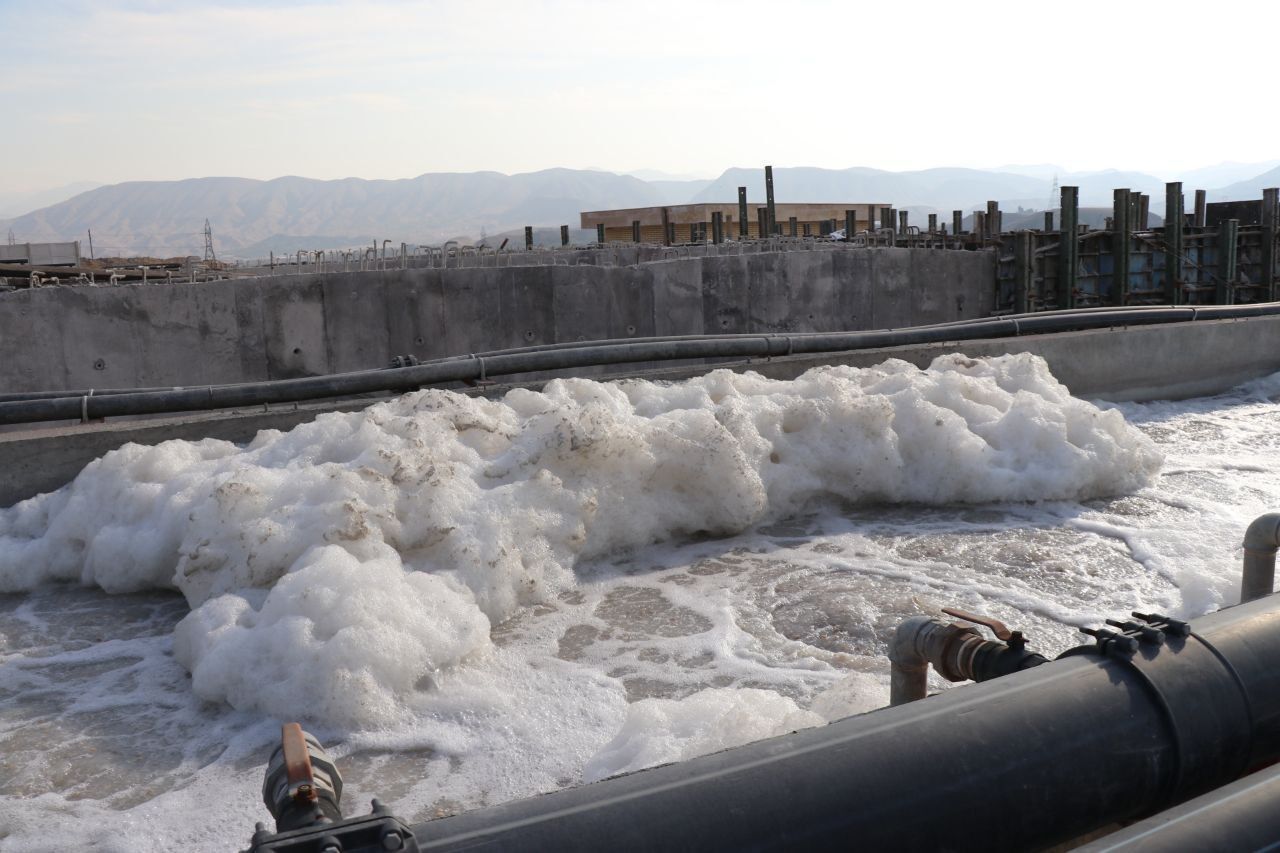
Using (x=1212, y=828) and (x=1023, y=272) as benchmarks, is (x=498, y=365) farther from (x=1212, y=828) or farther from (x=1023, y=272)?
(x=1023, y=272)

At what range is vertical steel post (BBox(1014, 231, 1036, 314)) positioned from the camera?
2059 centimetres

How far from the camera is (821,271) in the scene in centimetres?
1585

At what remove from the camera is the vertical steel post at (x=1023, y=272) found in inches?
811

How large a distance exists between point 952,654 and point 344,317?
411 inches

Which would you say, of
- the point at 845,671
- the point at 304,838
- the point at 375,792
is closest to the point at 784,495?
the point at 845,671

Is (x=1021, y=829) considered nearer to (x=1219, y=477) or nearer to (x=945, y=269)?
(x=1219, y=477)

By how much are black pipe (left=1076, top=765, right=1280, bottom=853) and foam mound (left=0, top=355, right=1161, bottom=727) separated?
245 centimetres

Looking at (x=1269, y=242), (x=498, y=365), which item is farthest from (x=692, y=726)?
(x=1269, y=242)

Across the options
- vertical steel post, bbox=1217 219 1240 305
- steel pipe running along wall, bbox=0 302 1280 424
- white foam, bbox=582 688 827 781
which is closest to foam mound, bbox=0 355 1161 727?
steel pipe running along wall, bbox=0 302 1280 424

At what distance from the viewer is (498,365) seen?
6.71m

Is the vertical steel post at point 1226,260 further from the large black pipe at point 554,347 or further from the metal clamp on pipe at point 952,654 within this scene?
the metal clamp on pipe at point 952,654

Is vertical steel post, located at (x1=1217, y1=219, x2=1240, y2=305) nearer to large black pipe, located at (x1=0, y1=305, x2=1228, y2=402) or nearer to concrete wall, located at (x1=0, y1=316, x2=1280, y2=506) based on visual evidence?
concrete wall, located at (x1=0, y1=316, x2=1280, y2=506)

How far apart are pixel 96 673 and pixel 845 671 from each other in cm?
286

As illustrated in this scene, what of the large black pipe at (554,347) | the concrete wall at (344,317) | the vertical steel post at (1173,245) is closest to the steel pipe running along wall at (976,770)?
the large black pipe at (554,347)
